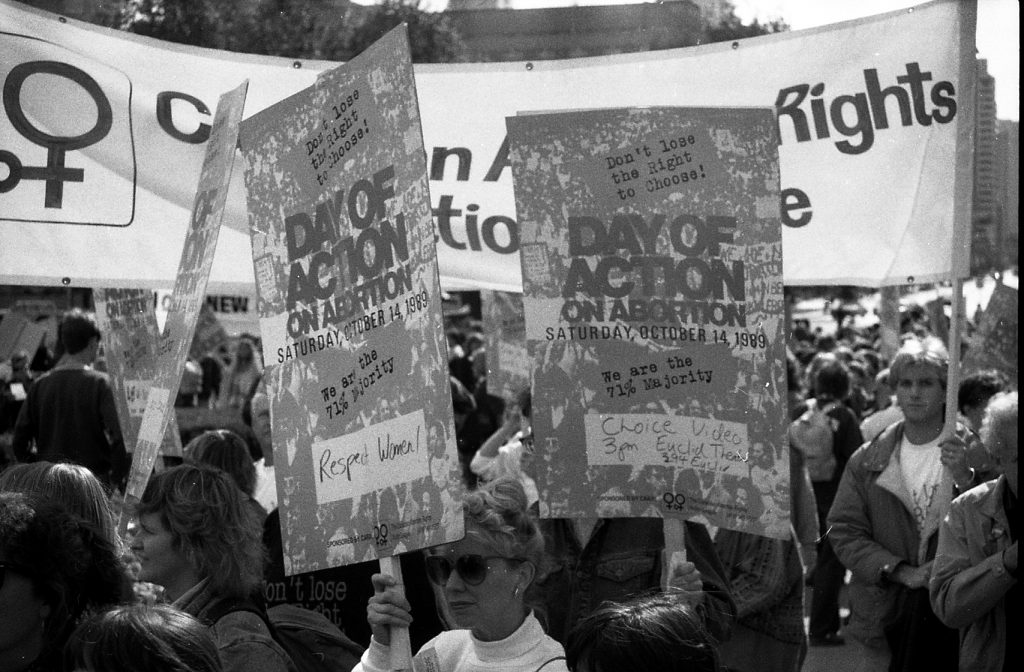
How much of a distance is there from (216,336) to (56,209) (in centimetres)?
1393

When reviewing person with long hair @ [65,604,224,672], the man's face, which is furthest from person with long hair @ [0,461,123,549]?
the man's face

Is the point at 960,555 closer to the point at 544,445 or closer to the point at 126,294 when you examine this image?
the point at 544,445

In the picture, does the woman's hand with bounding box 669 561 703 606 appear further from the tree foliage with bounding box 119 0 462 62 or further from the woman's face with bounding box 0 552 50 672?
the tree foliage with bounding box 119 0 462 62

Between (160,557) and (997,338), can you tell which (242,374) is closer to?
(997,338)

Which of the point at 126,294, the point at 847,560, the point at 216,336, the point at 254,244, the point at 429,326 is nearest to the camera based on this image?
the point at 429,326

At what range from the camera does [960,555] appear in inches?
171

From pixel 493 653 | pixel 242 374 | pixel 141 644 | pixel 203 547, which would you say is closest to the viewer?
pixel 141 644

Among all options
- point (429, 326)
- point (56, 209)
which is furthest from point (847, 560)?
point (56, 209)

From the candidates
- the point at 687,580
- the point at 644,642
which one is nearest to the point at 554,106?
the point at 687,580

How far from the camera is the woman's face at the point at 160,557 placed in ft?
11.0

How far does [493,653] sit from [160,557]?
0.86 m

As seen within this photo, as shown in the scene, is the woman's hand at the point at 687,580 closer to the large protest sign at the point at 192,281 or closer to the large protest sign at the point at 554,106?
the large protest sign at the point at 192,281

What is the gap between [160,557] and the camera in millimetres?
3357

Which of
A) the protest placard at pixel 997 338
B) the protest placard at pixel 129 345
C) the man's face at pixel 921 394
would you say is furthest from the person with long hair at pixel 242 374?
the man's face at pixel 921 394
